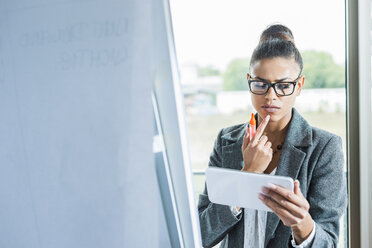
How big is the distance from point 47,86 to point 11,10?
0.14m

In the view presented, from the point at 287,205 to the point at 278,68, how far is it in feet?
1.33

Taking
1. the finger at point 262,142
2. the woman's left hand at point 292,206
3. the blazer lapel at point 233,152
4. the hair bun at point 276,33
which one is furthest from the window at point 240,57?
the woman's left hand at point 292,206

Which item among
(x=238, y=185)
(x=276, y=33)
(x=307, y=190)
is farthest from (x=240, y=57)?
(x=238, y=185)

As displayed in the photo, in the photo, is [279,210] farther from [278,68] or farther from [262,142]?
[278,68]

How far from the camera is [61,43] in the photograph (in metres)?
0.55

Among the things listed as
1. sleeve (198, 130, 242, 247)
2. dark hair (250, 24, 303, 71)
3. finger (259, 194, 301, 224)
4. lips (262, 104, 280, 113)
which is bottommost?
sleeve (198, 130, 242, 247)

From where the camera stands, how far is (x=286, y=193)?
779mm

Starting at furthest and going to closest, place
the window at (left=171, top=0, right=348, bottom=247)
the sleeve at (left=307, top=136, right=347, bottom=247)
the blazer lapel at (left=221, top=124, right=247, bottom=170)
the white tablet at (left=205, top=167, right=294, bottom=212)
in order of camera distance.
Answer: the window at (left=171, top=0, right=348, bottom=247) < the blazer lapel at (left=221, top=124, right=247, bottom=170) < the sleeve at (left=307, top=136, right=347, bottom=247) < the white tablet at (left=205, top=167, right=294, bottom=212)

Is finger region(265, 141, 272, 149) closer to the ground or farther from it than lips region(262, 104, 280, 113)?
closer to the ground

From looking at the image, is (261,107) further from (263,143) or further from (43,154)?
(43,154)

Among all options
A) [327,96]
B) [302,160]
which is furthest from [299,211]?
[327,96]

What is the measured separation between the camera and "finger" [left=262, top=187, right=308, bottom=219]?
2.57 ft

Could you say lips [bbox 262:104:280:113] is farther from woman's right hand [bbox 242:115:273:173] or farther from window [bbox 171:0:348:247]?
window [bbox 171:0:348:247]

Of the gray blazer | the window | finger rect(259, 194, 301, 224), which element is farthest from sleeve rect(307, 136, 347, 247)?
the window
